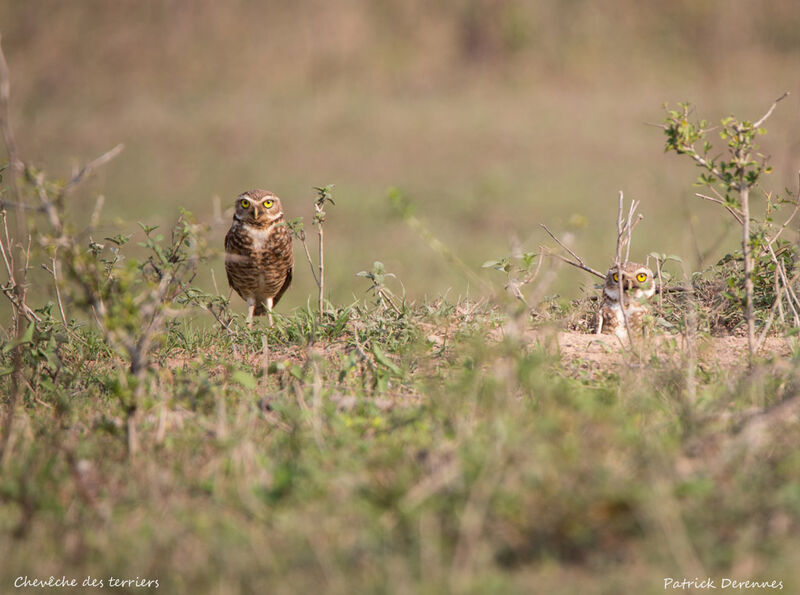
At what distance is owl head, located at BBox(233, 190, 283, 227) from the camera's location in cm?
476

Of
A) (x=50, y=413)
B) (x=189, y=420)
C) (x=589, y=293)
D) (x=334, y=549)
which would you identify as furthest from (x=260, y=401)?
(x=589, y=293)


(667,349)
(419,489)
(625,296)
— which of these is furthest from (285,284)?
(419,489)

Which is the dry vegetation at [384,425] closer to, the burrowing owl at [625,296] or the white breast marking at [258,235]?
the burrowing owl at [625,296]

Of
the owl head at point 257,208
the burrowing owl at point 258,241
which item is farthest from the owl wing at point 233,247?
the owl head at point 257,208

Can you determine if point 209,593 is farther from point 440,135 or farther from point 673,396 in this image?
point 440,135

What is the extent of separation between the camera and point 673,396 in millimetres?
3064

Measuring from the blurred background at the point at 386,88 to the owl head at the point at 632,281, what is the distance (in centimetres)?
1014

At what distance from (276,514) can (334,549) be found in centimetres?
23

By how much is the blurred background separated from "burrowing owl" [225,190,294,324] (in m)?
9.23

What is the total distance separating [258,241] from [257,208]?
0.20m

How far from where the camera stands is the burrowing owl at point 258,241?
15.7ft

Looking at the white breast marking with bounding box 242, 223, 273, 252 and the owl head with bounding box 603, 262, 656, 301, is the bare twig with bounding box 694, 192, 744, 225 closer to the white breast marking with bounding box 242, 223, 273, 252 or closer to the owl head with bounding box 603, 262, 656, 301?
the owl head with bounding box 603, 262, 656, 301

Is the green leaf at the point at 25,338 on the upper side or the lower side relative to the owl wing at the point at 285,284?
lower

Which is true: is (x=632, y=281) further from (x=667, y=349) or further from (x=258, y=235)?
(x=258, y=235)
